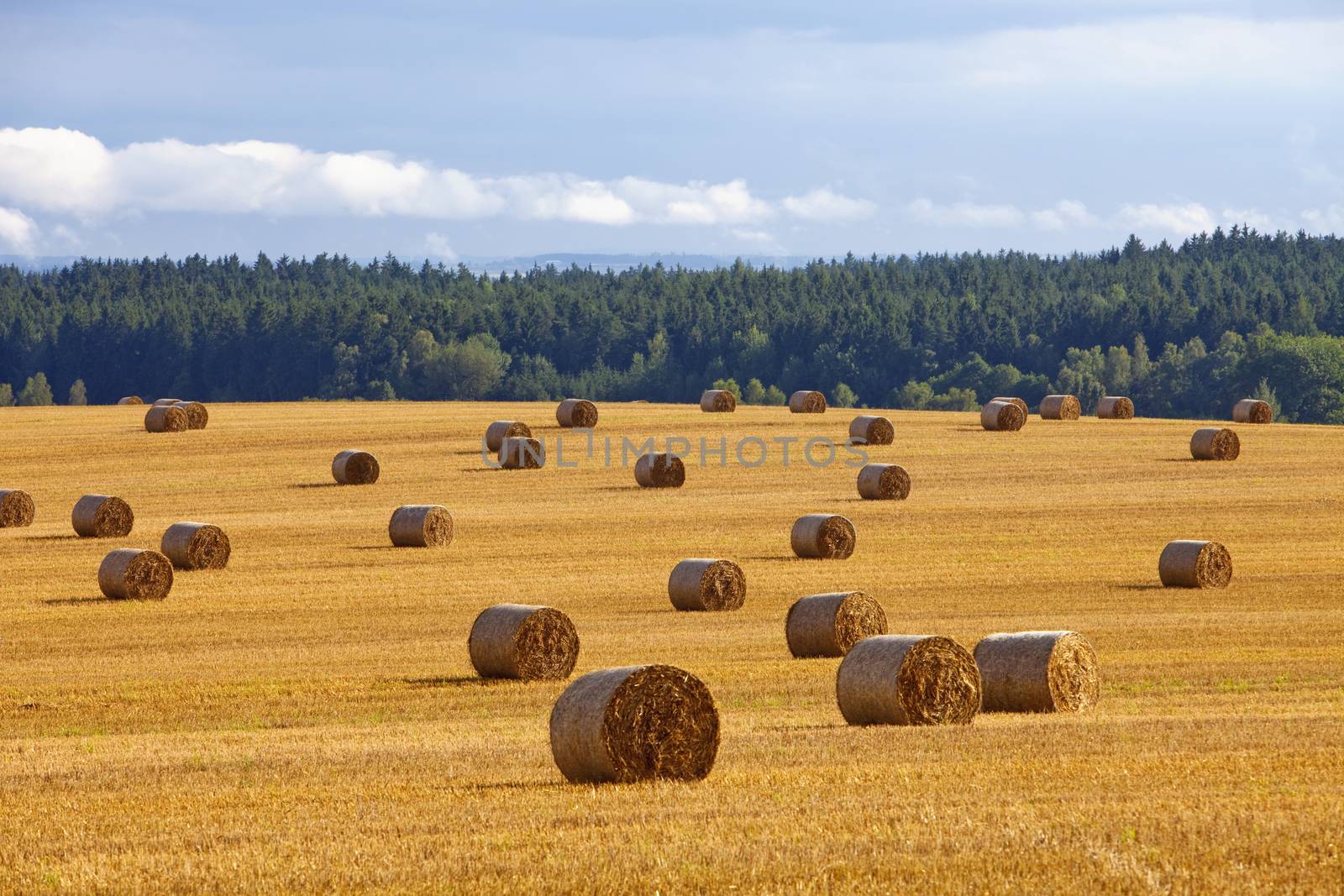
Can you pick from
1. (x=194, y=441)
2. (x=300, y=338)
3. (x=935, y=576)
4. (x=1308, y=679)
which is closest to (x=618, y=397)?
(x=300, y=338)

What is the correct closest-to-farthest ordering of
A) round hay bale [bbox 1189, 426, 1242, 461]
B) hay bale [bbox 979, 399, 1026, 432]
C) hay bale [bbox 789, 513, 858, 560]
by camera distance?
hay bale [bbox 789, 513, 858, 560] < round hay bale [bbox 1189, 426, 1242, 461] < hay bale [bbox 979, 399, 1026, 432]

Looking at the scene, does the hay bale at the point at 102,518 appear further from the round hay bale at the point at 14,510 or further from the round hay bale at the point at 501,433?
the round hay bale at the point at 501,433

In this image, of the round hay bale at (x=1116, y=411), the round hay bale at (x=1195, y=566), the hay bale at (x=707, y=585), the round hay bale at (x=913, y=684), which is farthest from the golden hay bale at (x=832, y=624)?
the round hay bale at (x=1116, y=411)

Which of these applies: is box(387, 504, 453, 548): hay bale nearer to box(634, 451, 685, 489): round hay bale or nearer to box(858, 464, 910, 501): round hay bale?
box(634, 451, 685, 489): round hay bale

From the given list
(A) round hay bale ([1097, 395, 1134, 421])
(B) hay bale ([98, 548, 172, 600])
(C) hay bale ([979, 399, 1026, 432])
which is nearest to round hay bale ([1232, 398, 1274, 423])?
(A) round hay bale ([1097, 395, 1134, 421])

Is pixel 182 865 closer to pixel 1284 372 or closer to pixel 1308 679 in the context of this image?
pixel 1308 679

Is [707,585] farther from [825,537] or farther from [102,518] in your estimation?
[102,518]

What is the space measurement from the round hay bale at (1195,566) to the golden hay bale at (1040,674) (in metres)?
12.8

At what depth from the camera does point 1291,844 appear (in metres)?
10.3

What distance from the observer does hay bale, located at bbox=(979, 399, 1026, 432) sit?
63969 mm

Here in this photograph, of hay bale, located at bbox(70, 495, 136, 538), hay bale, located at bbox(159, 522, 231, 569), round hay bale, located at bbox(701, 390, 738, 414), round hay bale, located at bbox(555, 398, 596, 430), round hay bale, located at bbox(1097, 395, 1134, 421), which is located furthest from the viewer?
round hay bale, located at bbox(701, 390, 738, 414)

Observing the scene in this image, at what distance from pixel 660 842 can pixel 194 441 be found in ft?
169

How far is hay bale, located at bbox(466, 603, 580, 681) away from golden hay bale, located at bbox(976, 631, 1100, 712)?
5994mm

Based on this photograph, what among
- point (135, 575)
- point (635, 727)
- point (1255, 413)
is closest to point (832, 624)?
point (635, 727)
